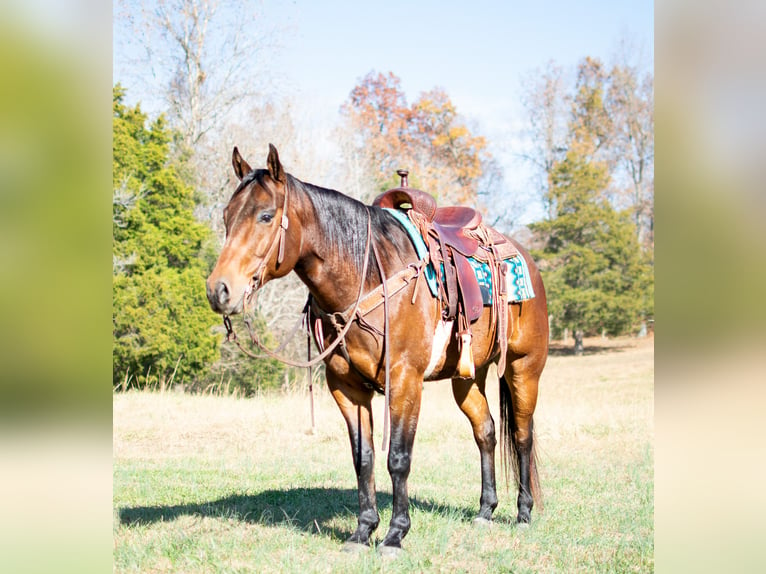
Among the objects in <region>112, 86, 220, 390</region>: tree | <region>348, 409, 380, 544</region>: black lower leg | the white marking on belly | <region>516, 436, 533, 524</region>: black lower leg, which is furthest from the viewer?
<region>112, 86, 220, 390</region>: tree

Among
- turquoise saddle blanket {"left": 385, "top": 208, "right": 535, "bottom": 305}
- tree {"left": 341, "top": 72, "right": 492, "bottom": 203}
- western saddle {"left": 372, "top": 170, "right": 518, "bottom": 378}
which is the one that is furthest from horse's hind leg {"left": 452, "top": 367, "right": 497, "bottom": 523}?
tree {"left": 341, "top": 72, "right": 492, "bottom": 203}

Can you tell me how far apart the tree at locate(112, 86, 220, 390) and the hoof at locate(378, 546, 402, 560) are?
37.9 ft

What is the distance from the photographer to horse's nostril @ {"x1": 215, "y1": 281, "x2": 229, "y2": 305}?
3.65 metres

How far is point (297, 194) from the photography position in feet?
13.7

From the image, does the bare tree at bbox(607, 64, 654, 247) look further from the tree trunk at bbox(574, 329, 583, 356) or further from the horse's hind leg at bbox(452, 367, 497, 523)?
the horse's hind leg at bbox(452, 367, 497, 523)

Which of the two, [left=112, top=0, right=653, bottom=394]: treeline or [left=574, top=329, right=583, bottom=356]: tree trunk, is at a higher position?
[left=112, top=0, right=653, bottom=394]: treeline

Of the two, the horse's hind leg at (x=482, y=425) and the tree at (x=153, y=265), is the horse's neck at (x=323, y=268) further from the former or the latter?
the tree at (x=153, y=265)

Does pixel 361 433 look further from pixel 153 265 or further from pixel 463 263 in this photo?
pixel 153 265

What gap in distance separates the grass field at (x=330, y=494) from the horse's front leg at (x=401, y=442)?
18 cm

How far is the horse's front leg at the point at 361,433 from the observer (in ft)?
15.0

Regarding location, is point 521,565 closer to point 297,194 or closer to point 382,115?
point 297,194

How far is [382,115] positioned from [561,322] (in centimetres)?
1136

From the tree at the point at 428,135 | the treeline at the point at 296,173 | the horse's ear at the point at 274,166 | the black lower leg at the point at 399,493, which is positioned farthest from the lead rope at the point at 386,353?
the tree at the point at 428,135
